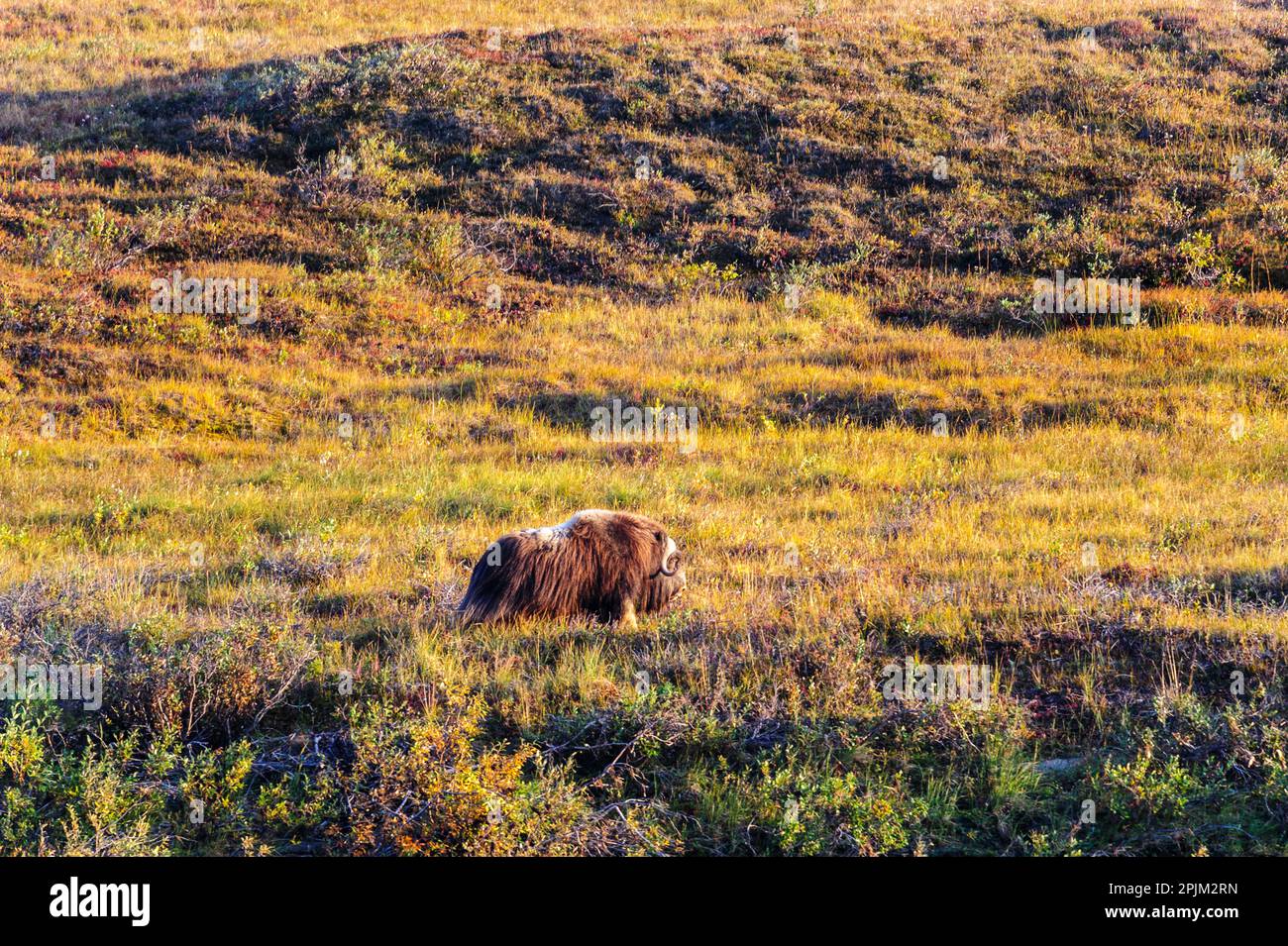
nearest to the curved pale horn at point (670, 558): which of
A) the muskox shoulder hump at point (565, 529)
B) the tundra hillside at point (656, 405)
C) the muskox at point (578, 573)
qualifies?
the muskox at point (578, 573)

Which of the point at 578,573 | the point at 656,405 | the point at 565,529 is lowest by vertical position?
the point at 578,573

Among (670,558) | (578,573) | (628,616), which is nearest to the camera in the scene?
(578,573)

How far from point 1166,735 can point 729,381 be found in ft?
37.5

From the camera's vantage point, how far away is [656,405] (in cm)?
1612

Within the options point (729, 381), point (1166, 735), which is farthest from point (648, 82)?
point (1166, 735)

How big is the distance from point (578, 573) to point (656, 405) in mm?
8528

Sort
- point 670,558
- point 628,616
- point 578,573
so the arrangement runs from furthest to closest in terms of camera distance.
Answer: point 670,558
point 628,616
point 578,573

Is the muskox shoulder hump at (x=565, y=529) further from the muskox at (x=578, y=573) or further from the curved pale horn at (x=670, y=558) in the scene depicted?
the curved pale horn at (x=670, y=558)

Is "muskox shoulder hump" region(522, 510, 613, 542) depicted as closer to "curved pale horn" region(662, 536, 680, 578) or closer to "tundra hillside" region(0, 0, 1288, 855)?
"curved pale horn" region(662, 536, 680, 578)

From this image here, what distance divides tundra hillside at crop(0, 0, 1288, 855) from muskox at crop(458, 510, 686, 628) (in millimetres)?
250

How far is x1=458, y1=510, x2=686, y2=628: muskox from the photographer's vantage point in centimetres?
761

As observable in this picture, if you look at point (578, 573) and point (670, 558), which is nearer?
point (578, 573)

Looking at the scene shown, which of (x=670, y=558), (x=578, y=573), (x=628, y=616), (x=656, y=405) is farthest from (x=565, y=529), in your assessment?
(x=656, y=405)

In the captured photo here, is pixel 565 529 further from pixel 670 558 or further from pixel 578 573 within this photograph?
pixel 670 558
